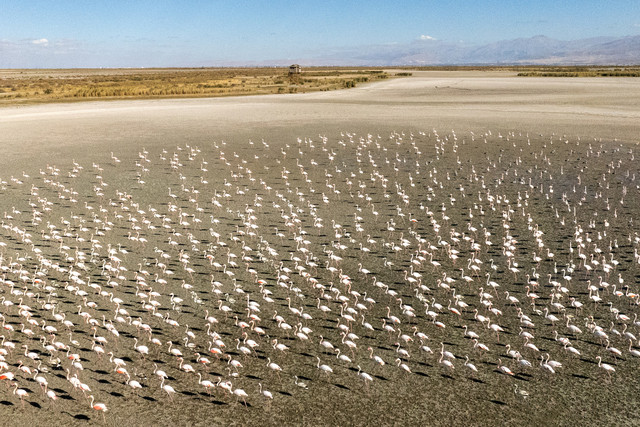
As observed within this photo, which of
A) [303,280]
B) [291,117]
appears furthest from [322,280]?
[291,117]

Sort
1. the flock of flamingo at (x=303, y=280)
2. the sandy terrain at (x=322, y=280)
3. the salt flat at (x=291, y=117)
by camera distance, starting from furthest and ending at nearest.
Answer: the salt flat at (x=291, y=117)
the flock of flamingo at (x=303, y=280)
the sandy terrain at (x=322, y=280)

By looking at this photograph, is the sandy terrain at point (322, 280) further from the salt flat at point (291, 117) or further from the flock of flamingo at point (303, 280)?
the salt flat at point (291, 117)

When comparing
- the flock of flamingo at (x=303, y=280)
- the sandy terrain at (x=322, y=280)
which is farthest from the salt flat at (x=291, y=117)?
the flock of flamingo at (x=303, y=280)

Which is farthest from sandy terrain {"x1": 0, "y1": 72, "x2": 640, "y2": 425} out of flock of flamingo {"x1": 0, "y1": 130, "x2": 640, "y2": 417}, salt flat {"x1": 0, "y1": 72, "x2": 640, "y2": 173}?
salt flat {"x1": 0, "y1": 72, "x2": 640, "y2": 173}

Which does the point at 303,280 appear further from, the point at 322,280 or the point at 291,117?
the point at 291,117

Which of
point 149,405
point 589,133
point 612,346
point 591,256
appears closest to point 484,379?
point 612,346

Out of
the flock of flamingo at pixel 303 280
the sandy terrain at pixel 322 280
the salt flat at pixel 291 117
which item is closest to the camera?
the sandy terrain at pixel 322 280
